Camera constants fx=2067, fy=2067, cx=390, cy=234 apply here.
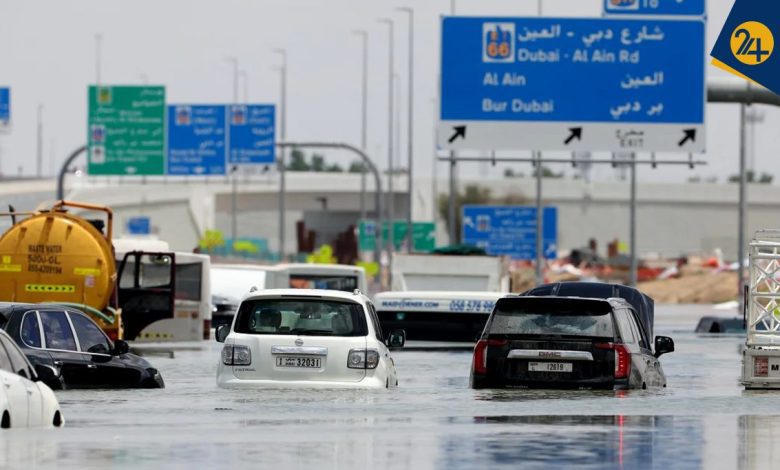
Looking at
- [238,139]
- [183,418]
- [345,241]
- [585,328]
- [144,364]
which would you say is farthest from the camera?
[345,241]

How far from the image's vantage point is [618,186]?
143250mm

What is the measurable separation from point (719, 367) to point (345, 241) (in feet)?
347

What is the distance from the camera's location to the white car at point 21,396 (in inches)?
631

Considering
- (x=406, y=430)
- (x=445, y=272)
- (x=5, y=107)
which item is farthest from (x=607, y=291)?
(x=5, y=107)

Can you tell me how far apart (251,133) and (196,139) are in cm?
210

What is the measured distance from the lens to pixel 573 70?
4556 centimetres

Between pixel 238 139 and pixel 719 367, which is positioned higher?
pixel 238 139

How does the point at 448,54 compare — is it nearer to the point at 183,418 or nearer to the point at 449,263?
the point at 449,263

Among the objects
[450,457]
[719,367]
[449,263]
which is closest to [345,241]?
[449,263]

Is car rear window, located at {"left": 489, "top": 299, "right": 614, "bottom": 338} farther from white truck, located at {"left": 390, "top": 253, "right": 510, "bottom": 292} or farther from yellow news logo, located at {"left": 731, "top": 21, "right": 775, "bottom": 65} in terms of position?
white truck, located at {"left": 390, "top": 253, "right": 510, "bottom": 292}

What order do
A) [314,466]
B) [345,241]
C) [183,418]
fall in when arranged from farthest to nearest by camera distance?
[345,241] < [183,418] < [314,466]

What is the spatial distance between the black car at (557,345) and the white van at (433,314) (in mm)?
17188

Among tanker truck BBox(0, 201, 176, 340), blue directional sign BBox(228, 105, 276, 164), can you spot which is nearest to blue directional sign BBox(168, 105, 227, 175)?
blue directional sign BBox(228, 105, 276, 164)

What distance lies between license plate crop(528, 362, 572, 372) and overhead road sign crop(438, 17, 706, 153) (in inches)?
960
